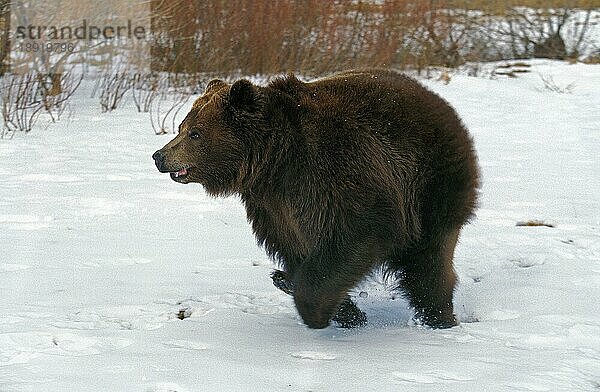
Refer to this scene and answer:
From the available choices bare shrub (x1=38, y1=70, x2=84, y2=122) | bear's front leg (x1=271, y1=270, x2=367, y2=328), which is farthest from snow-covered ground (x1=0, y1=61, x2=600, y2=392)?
bare shrub (x1=38, y1=70, x2=84, y2=122)

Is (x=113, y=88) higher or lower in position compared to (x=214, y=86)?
lower

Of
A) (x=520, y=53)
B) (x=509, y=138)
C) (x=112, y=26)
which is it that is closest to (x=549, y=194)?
(x=509, y=138)

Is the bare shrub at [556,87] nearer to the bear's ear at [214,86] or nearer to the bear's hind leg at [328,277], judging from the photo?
the bear's ear at [214,86]

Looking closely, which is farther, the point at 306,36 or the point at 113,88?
the point at 306,36

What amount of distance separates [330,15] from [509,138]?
18.3 feet

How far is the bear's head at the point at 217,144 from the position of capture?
4.37 m

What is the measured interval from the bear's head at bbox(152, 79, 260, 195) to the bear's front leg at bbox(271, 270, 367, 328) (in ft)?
1.85

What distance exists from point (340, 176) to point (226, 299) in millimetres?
1086

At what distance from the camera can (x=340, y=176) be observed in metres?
4.20

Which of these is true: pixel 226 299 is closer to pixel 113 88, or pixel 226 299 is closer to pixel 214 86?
pixel 214 86

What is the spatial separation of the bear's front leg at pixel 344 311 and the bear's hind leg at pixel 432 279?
0.28 metres

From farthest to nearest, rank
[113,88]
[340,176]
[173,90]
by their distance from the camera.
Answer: [173,90] → [113,88] → [340,176]

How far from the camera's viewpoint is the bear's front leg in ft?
14.9

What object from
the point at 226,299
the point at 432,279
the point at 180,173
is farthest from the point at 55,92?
the point at 432,279
